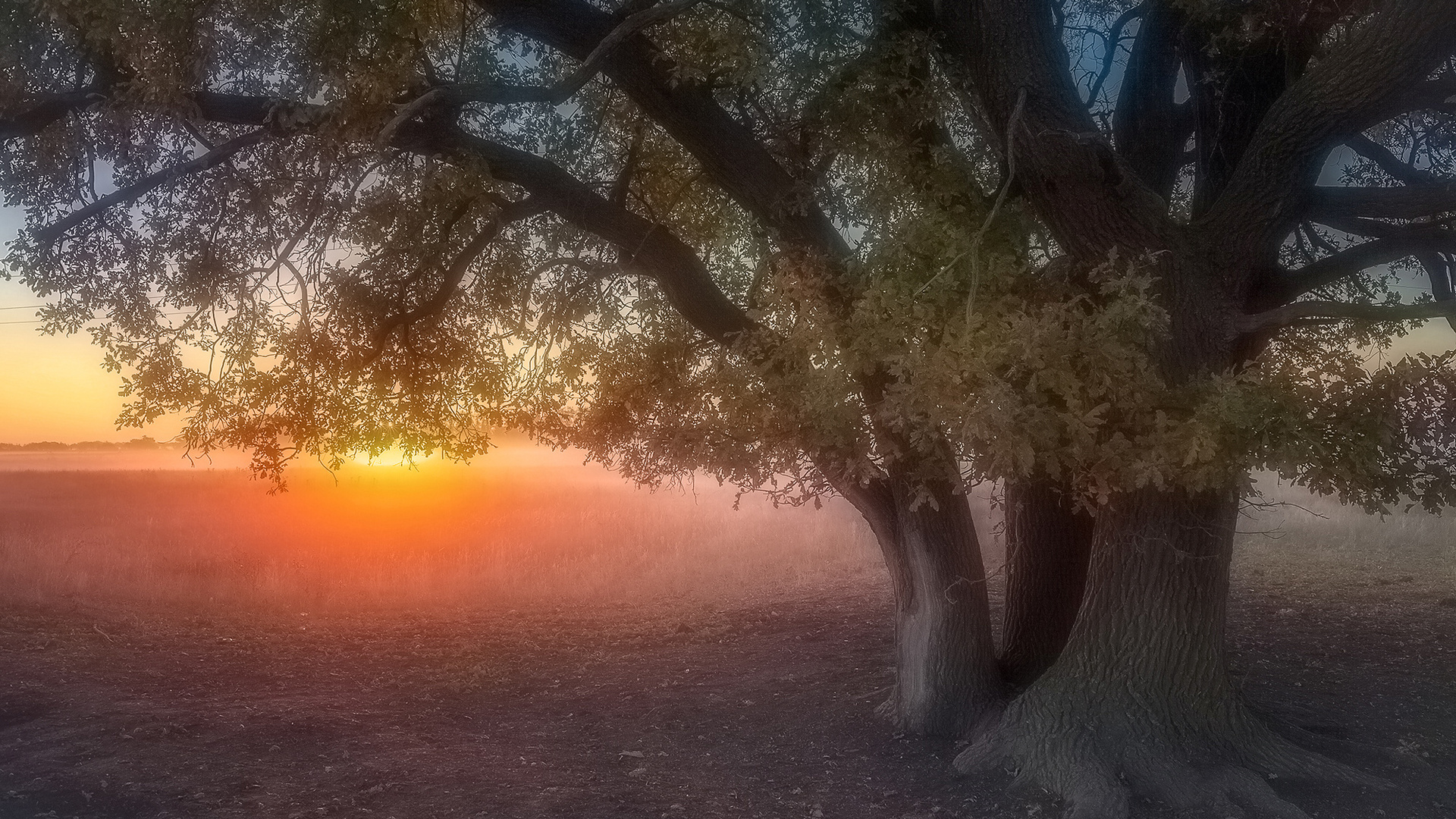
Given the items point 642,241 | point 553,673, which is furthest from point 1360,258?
point 553,673

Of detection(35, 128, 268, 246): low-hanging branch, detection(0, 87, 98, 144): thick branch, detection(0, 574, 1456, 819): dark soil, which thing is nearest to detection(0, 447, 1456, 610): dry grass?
detection(0, 574, 1456, 819): dark soil

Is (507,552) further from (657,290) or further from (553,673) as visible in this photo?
(657,290)

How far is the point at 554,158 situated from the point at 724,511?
22.9 m

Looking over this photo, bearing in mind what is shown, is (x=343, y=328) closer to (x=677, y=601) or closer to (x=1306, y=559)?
(x=677, y=601)

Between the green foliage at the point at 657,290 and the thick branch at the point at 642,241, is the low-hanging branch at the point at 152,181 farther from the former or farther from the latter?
the thick branch at the point at 642,241

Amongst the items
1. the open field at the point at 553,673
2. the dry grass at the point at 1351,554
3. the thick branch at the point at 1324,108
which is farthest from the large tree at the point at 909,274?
the dry grass at the point at 1351,554

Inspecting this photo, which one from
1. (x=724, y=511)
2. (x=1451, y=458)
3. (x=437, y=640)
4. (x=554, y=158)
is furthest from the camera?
(x=724, y=511)

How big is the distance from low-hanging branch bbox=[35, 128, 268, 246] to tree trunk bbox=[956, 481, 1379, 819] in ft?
26.3

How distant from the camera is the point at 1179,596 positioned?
326 inches

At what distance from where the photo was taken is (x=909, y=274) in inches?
301

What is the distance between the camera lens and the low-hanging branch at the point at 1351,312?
730 centimetres

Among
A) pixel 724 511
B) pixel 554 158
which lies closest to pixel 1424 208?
pixel 554 158

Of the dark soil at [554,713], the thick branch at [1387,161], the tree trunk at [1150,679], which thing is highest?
the thick branch at [1387,161]

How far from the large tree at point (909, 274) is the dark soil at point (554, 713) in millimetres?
1011
